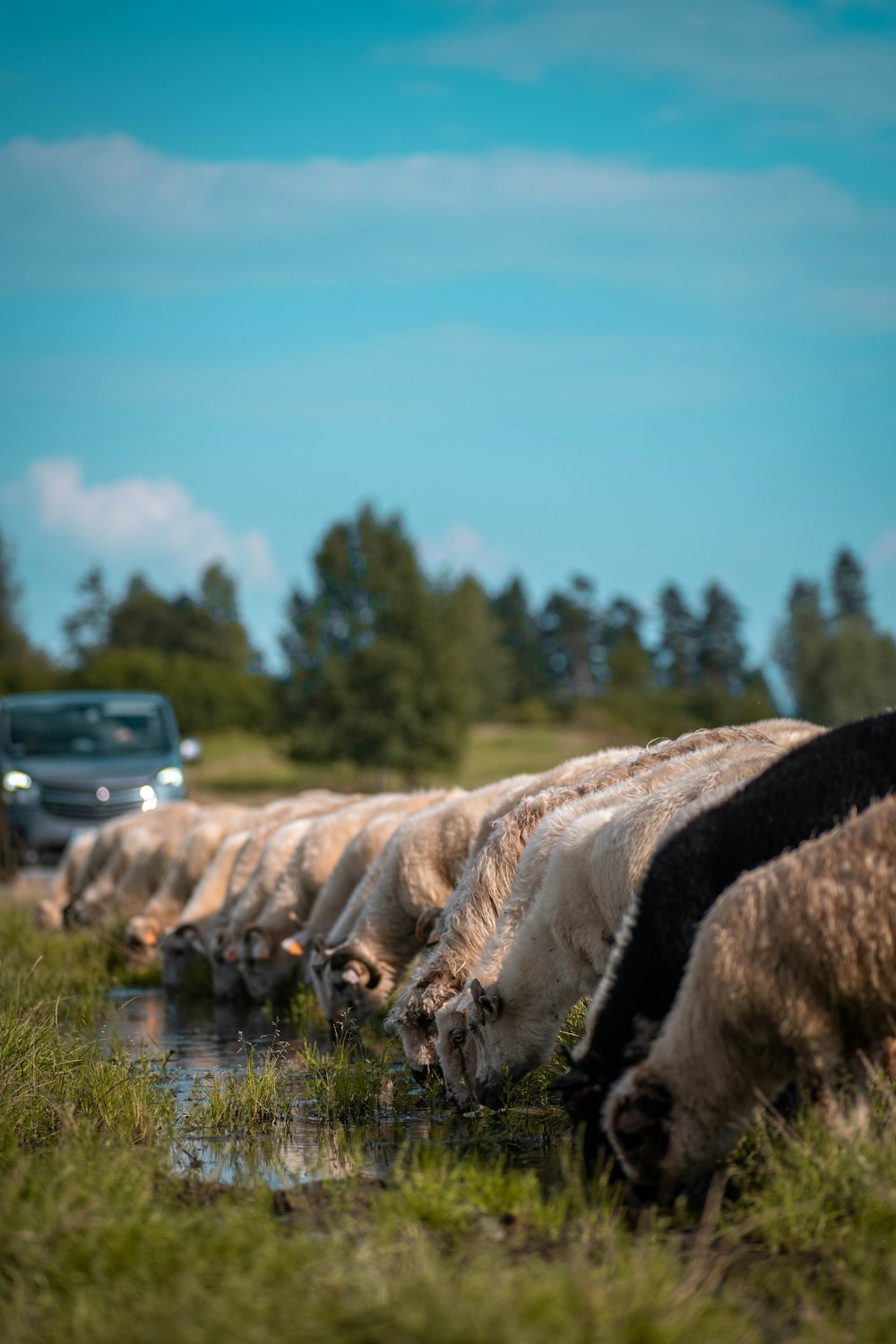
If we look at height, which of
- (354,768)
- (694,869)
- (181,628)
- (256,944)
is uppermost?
(181,628)

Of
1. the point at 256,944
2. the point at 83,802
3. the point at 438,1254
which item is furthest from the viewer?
the point at 83,802

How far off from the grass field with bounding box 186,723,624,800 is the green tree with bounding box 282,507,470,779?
141cm

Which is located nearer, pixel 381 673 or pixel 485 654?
pixel 381 673

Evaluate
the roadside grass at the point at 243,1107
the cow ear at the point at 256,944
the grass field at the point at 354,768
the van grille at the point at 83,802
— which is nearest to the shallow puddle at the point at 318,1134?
the roadside grass at the point at 243,1107

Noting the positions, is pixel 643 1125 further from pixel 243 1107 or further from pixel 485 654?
pixel 485 654

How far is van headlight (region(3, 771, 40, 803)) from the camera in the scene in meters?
22.7

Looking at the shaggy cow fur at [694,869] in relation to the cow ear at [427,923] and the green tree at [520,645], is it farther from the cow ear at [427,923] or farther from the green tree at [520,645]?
the green tree at [520,645]

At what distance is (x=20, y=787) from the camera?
2273 cm

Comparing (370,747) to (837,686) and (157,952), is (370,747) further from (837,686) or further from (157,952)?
(157,952)

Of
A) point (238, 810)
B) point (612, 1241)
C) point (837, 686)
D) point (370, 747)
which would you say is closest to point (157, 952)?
point (238, 810)

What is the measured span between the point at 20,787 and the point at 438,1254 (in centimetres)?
1962

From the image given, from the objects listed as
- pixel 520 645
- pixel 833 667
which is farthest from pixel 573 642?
pixel 833 667

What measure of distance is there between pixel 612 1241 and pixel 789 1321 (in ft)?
1.72

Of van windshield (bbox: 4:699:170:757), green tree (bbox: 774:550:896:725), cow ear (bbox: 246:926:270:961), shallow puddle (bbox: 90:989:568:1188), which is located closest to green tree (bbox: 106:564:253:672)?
green tree (bbox: 774:550:896:725)
